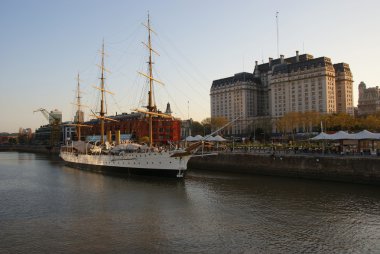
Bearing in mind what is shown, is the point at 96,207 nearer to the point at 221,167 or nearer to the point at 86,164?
the point at 221,167

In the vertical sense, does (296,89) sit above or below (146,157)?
above

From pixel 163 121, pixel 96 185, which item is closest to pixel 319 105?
pixel 163 121

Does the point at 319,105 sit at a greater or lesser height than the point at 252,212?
greater

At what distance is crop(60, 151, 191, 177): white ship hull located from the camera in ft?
159

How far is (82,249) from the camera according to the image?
64.6 feet

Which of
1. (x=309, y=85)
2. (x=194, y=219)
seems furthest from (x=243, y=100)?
(x=194, y=219)

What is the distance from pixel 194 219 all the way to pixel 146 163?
85.6ft

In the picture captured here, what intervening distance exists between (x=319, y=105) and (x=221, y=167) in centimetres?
11567

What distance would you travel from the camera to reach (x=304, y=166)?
4725 cm

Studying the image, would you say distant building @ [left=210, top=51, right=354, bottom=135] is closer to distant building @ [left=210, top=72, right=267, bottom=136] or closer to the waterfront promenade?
distant building @ [left=210, top=72, right=267, bottom=136]

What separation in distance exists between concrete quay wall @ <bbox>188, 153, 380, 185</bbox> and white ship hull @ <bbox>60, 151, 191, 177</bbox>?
460 inches

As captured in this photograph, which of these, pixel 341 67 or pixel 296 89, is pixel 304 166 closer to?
pixel 296 89

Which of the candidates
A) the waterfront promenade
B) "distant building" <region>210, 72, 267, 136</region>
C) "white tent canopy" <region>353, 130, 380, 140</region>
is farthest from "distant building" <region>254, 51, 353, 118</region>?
"white tent canopy" <region>353, 130, 380, 140</region>

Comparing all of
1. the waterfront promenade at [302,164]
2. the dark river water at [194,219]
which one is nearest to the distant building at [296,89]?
the waterfront promenade at [302,164]
